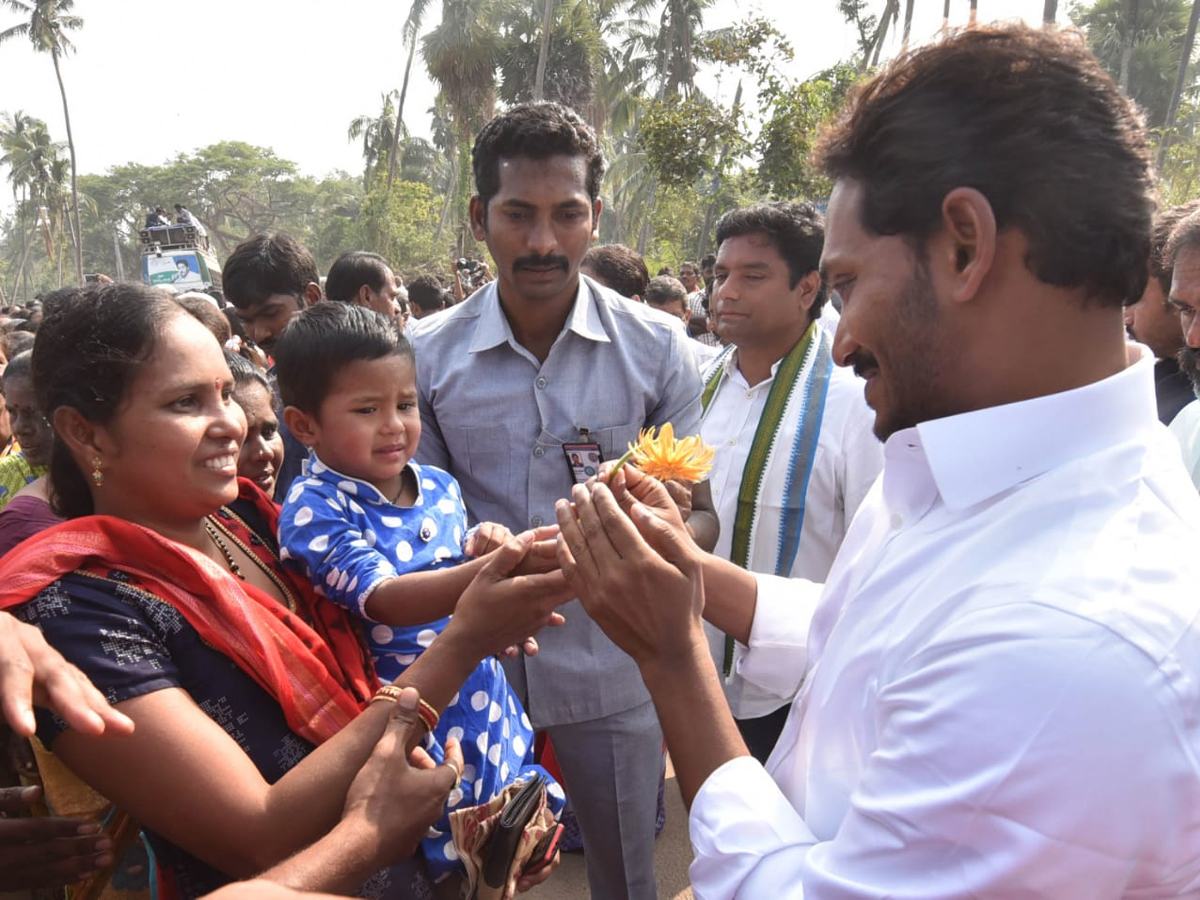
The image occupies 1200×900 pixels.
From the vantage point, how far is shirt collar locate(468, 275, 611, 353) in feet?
8.48

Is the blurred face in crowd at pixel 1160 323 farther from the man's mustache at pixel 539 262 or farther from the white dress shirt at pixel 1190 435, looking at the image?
the man's mustache at pixel 539 262

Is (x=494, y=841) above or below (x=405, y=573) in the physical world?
below

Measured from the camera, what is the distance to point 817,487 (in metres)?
3.29

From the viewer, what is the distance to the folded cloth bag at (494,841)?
1840 mm

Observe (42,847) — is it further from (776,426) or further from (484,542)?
(776,426)

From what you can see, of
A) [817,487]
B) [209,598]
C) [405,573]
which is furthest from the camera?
[817,487]

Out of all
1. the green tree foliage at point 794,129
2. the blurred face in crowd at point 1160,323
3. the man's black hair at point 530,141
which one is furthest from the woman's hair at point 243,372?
the green tree foliage at point 794,129

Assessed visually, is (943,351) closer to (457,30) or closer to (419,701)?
(419,701)

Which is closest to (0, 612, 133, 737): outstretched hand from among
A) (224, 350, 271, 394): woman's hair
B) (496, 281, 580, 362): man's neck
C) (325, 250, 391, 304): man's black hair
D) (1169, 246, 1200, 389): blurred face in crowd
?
(496, 281, 580, 362): man's neck

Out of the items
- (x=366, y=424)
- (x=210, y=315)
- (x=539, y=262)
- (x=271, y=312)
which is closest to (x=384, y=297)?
(x=271, y=312)

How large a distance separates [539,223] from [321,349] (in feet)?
2.52

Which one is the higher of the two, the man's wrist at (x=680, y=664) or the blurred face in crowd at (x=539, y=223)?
the blurred face in crowd at (x=539, y=223)

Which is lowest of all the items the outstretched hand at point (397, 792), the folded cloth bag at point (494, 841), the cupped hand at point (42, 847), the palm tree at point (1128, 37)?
the folded cloth bag at point (494, 841)

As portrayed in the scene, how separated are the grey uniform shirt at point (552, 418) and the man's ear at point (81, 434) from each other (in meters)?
0.97
